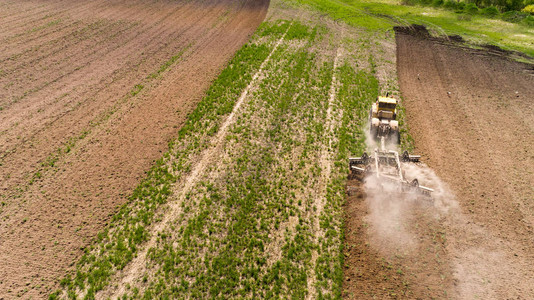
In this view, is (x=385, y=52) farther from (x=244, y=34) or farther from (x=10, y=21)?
(x=10, y=21)

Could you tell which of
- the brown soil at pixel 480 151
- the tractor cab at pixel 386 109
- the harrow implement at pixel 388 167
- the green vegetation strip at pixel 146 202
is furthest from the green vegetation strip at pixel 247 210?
the brown soil at pixel 480 151

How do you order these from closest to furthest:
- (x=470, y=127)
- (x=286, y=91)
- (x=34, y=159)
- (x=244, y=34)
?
(x=34, y=159)
(x=470, y=127)
(x=286, y=91)
(x=244, y=34)

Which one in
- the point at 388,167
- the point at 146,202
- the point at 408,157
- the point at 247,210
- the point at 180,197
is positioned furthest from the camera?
the point at 408,157

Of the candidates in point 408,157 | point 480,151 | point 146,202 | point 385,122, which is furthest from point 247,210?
point 480,151

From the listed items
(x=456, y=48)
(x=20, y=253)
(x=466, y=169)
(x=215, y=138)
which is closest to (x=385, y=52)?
(x=456, y=48)

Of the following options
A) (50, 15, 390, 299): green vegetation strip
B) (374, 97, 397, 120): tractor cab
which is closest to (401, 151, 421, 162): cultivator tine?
(50, 15, 390, 299): green vegetation strip

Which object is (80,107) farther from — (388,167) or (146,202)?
(388,167)

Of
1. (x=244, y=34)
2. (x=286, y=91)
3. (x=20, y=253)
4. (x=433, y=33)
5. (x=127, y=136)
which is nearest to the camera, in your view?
(x=20, y=253)
